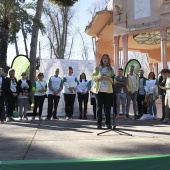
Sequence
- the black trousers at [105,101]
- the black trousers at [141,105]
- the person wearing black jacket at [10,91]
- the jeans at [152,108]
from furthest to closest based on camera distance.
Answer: the black trousers at [141,105]
the jeans at [152,108]
the person wearing black jacket at [10,91]
the black trousers at [105,101]

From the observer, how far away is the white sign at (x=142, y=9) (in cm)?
1945

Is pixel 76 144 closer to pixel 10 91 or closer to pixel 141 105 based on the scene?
pixel 10 91

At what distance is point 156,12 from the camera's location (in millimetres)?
19203

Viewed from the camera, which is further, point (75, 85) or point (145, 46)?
point (145, 46)

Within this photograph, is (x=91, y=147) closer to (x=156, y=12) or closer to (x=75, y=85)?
(x=75, y=85)

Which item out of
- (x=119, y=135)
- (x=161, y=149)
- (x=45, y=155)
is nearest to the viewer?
(x=45, y=155)

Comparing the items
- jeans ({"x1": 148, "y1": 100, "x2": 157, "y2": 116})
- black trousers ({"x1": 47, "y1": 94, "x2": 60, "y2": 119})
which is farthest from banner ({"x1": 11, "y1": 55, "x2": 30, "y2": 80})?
jeans ({"x1": 148, "y1": 100, "x2": 157, "y2": 116})

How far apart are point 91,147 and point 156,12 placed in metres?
15.3

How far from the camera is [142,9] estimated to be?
19.7m

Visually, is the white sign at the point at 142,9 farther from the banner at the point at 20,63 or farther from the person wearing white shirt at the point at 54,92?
the person wearing white shirt at the point at 54,92

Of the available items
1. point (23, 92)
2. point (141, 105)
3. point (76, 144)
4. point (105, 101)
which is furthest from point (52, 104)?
point (76, 144)

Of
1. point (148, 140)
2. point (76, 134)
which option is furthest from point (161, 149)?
point (76, 134)

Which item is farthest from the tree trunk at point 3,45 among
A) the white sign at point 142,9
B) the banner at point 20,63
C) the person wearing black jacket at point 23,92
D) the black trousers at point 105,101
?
the black trousers at point 105,101

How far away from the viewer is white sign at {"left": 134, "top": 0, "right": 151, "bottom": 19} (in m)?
19.5
